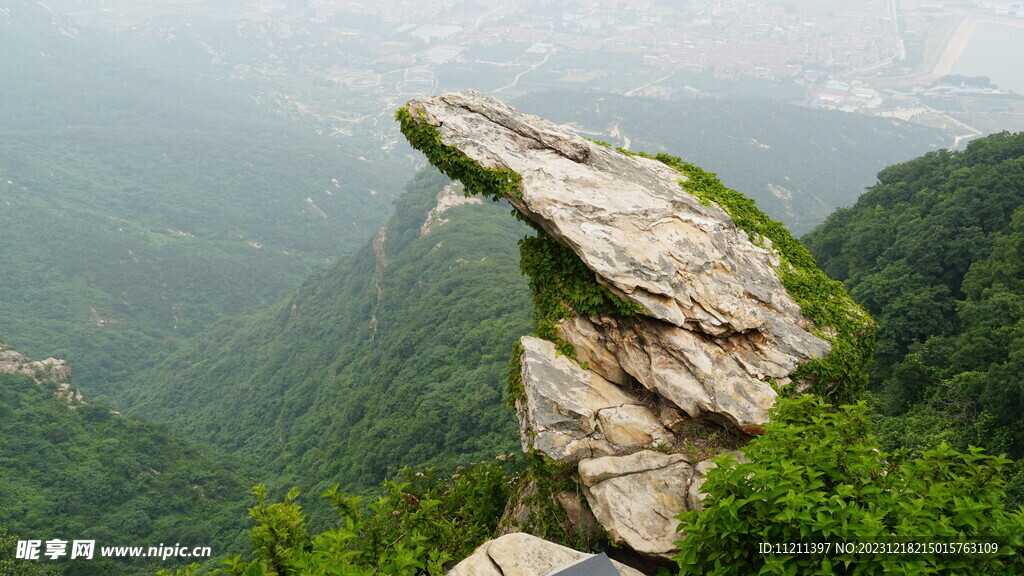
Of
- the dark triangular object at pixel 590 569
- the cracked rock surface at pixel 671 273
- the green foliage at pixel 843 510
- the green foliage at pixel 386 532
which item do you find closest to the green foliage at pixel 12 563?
Answer: the green foliage at pixel 386 532

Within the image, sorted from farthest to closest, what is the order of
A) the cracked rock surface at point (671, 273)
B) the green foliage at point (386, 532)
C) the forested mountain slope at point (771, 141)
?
1. the forested mountain slope at point (771, 141)
2. the cracked rock surface at point (671, 273)
3. the green foliage at point (386, 532)

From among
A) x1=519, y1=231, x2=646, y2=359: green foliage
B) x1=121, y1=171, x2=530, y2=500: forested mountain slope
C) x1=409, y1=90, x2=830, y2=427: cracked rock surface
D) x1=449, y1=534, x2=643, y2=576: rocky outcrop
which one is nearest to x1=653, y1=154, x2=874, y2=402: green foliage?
x1=409, y1=90, x2=830, y2=427: cracked rock surface

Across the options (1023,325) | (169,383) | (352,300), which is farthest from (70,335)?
(1023,325)

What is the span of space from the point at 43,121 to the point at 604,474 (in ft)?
840

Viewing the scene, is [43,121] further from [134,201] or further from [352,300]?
[352,300]

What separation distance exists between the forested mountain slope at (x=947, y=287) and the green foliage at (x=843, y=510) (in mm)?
14087

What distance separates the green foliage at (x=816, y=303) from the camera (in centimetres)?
1106

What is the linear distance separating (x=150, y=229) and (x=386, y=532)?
14031cm

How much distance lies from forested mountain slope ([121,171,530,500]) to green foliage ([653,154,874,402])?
66.2 feet

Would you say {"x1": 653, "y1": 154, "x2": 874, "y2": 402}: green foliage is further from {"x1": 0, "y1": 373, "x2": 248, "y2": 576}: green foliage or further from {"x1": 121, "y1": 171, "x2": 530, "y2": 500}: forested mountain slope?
{"x1": 0, "y1": 373, "x2": 248, "y2": 576}: green foliage

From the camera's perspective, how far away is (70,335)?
86.0 m

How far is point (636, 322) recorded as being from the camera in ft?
37.1

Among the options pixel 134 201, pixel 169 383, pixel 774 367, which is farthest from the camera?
pixel 134 201

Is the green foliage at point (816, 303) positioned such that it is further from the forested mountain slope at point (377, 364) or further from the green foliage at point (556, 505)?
the forested mountain slope at point (377, 364)
